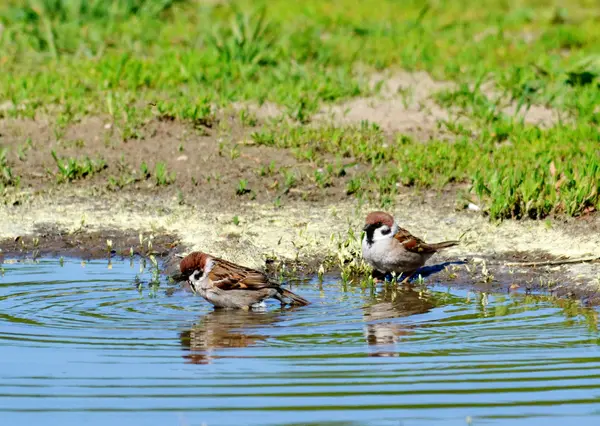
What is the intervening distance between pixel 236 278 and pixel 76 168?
3416 mm

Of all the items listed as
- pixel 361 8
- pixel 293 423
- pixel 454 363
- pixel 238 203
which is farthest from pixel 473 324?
pixel 361 8

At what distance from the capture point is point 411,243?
9227 millimetres

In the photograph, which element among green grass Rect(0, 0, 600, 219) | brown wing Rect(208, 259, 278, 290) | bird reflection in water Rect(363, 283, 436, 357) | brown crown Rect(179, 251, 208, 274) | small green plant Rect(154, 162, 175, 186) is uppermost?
green grass Rect(0, 0, 600, 219)

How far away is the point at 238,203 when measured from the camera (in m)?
11.0

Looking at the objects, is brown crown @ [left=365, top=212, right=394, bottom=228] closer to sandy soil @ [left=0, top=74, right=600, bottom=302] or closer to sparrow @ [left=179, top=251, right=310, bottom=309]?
sandy soil @ [left=0, top=74, right=600, bottom=302]

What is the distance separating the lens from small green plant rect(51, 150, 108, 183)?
1140 centimetres

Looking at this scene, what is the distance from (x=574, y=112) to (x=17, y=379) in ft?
25.9

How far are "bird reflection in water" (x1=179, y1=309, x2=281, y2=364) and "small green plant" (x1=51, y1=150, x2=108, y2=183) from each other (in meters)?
3.24

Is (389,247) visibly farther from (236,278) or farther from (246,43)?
(246,43)

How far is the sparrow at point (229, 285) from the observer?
8.52m

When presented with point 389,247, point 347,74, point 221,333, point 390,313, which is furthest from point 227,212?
point 347,74

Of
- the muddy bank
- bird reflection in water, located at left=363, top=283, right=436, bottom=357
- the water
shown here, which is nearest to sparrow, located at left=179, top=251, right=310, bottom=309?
the water

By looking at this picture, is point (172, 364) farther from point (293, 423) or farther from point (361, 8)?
point (361, 8)

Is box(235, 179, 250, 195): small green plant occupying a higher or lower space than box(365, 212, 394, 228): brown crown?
lower
